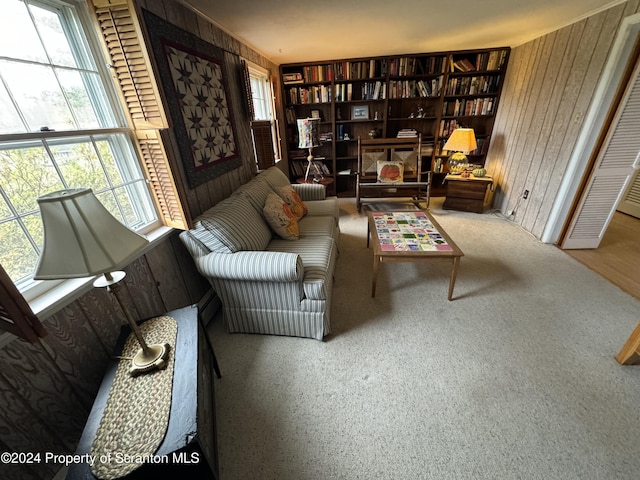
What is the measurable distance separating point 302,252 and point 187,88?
1354 mm

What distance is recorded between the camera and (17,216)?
934 millimetres

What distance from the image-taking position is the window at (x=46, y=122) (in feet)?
3.04

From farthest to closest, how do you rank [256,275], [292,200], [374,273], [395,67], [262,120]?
[395,67], [262,120], [292,200], [374,273], [256,275]

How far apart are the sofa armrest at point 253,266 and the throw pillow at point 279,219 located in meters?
0.51

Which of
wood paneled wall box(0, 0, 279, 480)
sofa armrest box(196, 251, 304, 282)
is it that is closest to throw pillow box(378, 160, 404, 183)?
sofa armrest box(196, 251, 304, 282)

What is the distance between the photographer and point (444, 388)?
4.36 ft

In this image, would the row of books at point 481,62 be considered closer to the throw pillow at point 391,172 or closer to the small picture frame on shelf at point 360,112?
the small picture frame on shelf at point 360,112

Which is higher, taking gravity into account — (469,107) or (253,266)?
(469,107)

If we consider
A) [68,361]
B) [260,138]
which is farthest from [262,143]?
[68,361]

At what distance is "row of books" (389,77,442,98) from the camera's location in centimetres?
364

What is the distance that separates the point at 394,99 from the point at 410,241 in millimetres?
2820

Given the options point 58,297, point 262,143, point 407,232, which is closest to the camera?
point 58,297

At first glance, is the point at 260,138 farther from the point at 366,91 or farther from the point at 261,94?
the point at 366,91

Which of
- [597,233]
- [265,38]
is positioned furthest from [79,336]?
[597,233]
